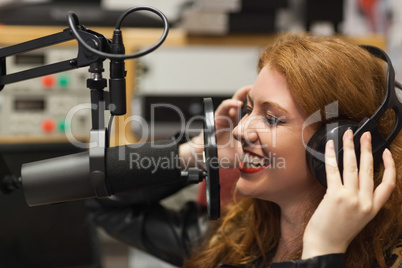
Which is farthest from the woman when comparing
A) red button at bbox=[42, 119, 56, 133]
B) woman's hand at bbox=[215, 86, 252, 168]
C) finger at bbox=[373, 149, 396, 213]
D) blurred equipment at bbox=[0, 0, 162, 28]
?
red button at bbox=[42, 119, 56, 133]

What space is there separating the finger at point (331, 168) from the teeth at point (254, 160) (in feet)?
0.53

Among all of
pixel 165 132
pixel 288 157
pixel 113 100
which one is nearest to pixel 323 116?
pixel 288 157

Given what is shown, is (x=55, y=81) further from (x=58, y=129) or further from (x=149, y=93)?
(x=149, y=93)

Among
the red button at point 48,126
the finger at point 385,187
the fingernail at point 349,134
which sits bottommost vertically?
the red button at point 48,126

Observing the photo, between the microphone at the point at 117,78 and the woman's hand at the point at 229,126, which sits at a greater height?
the microphone at the point at 117,78

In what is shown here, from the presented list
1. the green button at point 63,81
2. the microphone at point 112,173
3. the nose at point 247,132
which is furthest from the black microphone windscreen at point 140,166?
the green button at point 63,81

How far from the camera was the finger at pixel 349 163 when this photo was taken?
858 mm

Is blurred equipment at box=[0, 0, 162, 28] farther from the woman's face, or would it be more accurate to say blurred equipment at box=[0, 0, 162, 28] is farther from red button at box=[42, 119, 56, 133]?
the woman's face

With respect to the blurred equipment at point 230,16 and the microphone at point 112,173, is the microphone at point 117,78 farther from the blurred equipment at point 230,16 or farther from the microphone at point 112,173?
the blurred equipment at point 230,16

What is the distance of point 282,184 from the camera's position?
1029 mm

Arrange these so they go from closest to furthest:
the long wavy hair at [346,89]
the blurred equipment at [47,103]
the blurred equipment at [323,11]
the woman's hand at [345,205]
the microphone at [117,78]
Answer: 1. the microphone at [117,78]
2. the woman's hand at [345,205]
3. the long wavy hair at [346,89]
4. the blurred equipment at [47,103]
5. the blurred equipment at [323,11]

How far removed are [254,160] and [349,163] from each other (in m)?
0.23

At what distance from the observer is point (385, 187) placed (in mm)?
882

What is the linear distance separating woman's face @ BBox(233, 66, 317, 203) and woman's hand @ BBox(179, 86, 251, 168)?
17 cm
